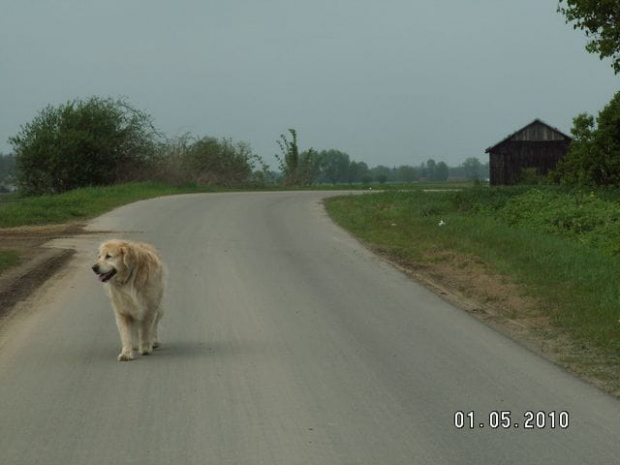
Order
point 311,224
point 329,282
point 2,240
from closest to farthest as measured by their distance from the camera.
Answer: point 329,282, point 2,240, point 311,224

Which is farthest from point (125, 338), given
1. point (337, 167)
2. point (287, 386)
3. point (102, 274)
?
point (337, 167)

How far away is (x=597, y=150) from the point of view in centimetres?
3291

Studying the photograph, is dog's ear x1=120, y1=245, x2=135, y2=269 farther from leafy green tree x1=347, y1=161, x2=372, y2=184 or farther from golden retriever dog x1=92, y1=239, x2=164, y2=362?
leafy green tree x1=347, y1=161, x2=372, y2=184

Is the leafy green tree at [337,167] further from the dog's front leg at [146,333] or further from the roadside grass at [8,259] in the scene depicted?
the dog's front leg at [146,333]

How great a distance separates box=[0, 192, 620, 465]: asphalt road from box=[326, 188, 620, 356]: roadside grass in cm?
128

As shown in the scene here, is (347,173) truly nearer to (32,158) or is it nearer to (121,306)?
(32,158)

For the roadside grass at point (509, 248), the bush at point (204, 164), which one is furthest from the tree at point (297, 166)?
the roadside grass at point (509, 248)

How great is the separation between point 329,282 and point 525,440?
28.8 feet

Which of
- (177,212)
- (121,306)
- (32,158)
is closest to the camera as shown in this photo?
(121,306)

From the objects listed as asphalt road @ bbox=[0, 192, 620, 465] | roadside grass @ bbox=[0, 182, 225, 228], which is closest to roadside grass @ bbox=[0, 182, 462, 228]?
roadside grass @ bbox=[0, 182, 225, 228]

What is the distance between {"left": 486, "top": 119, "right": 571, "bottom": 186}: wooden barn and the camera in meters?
57.7

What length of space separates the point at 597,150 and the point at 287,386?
26393 mm

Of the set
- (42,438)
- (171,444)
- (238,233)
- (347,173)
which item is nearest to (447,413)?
(171,444)

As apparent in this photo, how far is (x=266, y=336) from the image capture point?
36.1ft
